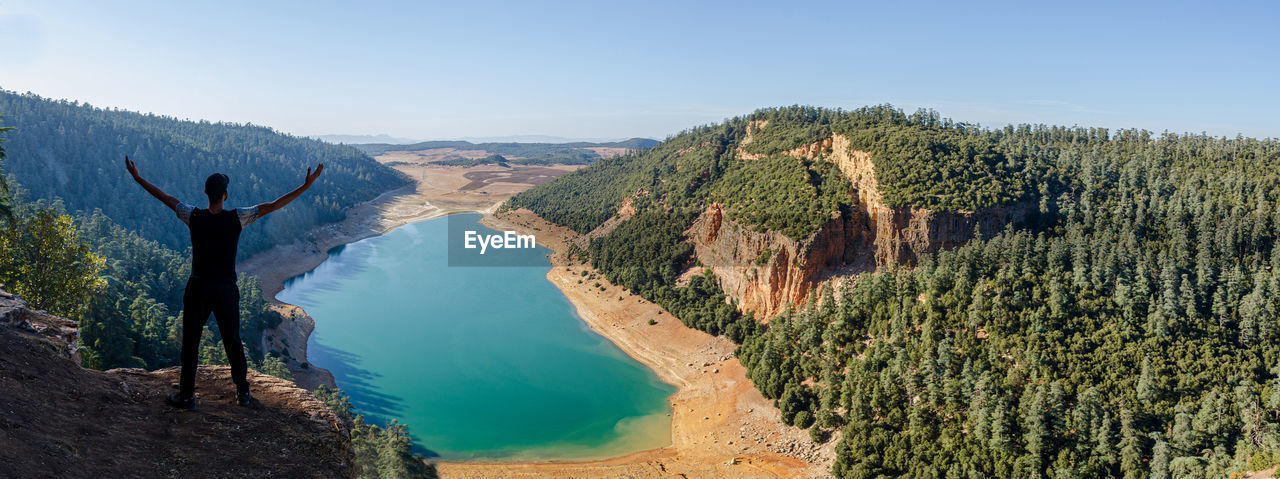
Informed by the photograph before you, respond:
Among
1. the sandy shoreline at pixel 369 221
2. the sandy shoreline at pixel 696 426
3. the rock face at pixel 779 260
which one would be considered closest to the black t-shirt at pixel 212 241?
the sandy shoreline at pixel 696 426

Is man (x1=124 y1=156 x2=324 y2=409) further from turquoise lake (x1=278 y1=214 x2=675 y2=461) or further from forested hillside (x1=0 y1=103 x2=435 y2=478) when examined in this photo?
turquoise lake (x1=278 y1=214 x2=675 y2=461)

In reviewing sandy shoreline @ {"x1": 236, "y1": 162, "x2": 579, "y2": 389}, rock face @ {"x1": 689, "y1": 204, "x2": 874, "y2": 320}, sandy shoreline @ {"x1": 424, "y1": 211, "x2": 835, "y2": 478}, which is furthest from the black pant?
rock face @ {"x1": 689, "y1": 204, "x2": 874, "y2": 320}
